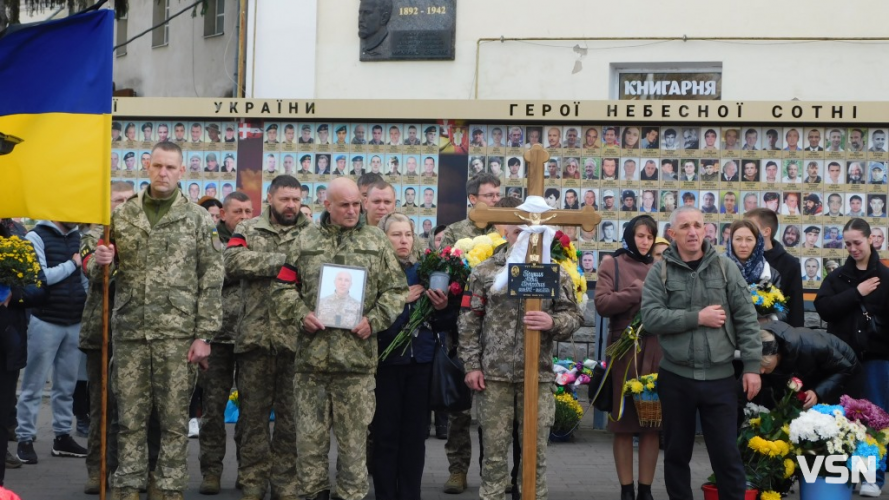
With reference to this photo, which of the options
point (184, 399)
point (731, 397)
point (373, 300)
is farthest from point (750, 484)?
point (184, 399)

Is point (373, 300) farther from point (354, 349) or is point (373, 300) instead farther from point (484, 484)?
A: point (484, 484)

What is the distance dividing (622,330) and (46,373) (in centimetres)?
490

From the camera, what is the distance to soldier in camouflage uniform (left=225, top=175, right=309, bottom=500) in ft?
27.1

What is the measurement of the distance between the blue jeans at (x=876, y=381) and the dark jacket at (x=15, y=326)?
6.52 m

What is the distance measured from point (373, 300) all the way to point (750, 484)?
114 inches

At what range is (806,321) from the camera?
475 inches

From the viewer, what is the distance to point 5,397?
26.3 feet

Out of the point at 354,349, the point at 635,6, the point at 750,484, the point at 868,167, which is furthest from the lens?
the point at 635,6

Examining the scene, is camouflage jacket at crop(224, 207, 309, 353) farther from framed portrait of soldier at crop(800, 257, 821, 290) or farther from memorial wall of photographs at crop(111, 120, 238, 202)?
framed portrait of soldier at crop(800, 257, 821, 290)

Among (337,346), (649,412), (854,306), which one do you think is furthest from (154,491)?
(854,306)

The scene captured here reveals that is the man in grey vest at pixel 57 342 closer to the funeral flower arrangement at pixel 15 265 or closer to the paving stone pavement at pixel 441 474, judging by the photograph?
the paving stone pavement at pixel 441 474

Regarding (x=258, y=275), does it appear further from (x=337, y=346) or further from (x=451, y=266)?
(x=451, y=266)

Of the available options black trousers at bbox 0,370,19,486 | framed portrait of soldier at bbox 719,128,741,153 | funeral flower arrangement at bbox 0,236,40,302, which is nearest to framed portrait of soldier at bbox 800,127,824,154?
framed portrait of soldier at bbox 719,128,741,153

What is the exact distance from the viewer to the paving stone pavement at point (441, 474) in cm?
868
